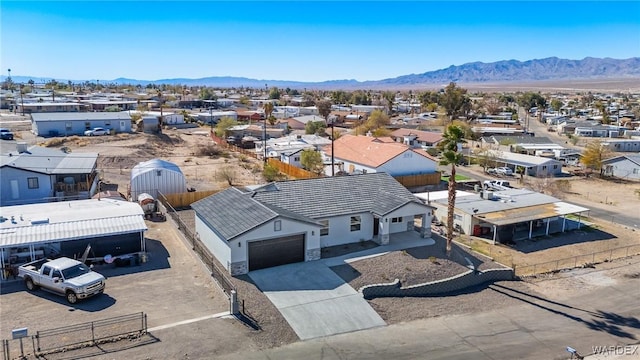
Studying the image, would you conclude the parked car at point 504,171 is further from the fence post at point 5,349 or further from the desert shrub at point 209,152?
the fence post at point 5,349

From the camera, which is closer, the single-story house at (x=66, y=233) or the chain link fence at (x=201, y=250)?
the chain link fence at (x=201, y=250)

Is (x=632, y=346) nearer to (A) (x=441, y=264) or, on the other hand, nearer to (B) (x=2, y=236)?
(A) (x=441, y=264)

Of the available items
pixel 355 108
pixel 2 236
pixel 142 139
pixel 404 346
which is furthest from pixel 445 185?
pixel 355 108

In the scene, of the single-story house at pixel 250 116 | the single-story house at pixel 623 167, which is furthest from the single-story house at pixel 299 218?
the single-story house at pixel 250 116

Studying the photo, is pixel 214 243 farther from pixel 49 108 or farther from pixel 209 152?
pixel 49 108

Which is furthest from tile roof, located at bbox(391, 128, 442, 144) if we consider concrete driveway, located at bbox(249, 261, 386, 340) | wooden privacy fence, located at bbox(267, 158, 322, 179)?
concrete driveway, located at bbox(249, 261, 386, 340)

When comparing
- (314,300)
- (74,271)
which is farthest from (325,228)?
(74,271)
